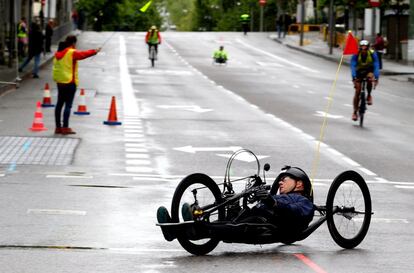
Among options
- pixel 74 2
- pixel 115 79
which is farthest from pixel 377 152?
pixel 74 2

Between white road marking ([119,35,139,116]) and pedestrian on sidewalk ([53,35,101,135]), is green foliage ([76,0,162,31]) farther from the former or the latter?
pedestrian on sidewalk ([53,35,101,135])

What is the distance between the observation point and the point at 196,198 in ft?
34.3

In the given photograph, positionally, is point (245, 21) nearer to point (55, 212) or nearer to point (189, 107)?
point (189, 107)

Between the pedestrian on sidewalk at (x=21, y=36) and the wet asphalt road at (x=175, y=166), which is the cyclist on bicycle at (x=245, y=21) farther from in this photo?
the wet asphalt road at (x=175, y=166)

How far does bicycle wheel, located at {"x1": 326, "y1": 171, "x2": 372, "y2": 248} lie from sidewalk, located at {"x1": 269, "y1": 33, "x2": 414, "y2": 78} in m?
41.0

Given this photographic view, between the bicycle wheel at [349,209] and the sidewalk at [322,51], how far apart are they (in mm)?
41017

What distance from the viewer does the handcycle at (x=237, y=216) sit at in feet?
33.4

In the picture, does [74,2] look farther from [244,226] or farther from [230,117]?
[244,226]

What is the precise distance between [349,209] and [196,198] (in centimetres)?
150

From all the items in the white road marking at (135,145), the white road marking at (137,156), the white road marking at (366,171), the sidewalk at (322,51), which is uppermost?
the white road marking at (137,156)

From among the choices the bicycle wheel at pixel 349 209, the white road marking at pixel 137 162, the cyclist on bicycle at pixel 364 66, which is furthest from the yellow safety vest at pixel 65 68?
the bicycle wheel at pixel 349 209

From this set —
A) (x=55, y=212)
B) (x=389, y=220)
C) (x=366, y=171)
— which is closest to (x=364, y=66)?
(x=366, y=171)

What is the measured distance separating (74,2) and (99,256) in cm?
11251

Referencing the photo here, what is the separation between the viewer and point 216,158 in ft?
63.3
